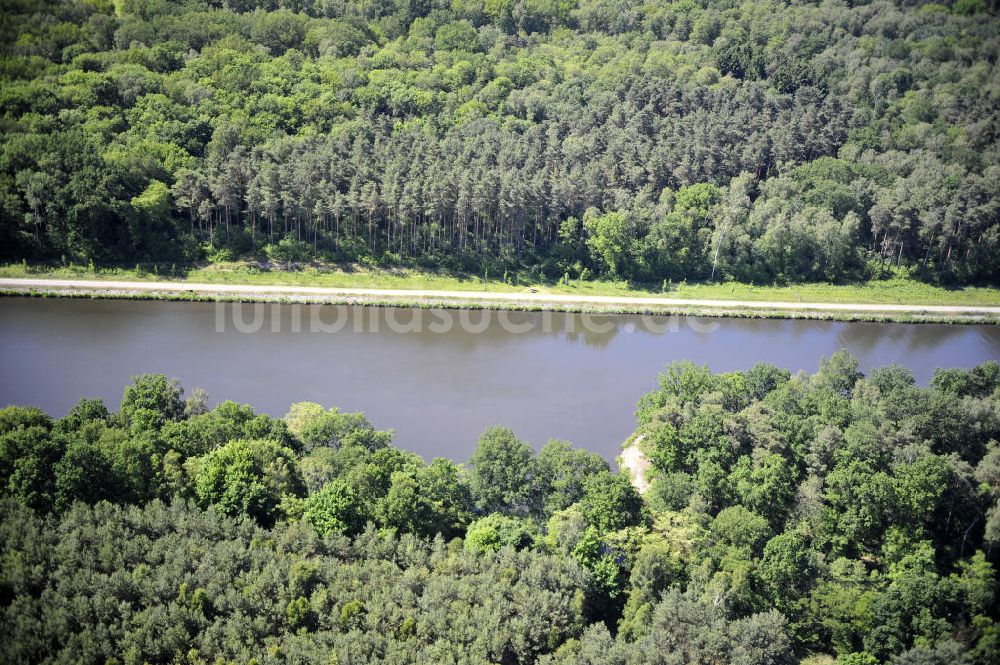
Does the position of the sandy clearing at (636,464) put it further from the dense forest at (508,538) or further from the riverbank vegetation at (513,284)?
the riverbank vegetation at (513,284)

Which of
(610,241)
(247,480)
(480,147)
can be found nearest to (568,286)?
(610,241)

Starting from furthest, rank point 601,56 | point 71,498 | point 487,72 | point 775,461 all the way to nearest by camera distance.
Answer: point 601,56 < point 487,72 < point 775,461 < point 71,498

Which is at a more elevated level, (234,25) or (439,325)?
(234,25)

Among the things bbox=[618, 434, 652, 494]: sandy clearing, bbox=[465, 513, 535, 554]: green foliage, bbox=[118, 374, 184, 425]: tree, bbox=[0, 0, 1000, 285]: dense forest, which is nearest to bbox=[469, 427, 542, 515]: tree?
bbox=[465, 513, 535, 554]: green foliage

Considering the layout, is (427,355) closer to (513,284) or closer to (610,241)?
(513,284)

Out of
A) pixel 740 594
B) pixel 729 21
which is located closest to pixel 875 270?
pixel 729 21

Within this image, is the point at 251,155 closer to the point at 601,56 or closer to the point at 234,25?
the point at 234,25
